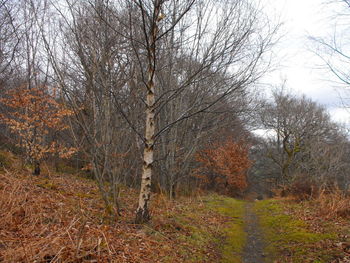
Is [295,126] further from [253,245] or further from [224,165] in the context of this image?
[253,245]

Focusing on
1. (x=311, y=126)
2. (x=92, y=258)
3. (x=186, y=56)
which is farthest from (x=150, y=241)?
(x=311, y=126)

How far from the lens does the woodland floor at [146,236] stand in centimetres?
271

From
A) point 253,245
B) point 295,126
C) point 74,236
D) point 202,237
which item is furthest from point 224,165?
point 74,236

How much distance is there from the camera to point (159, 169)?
9008mm

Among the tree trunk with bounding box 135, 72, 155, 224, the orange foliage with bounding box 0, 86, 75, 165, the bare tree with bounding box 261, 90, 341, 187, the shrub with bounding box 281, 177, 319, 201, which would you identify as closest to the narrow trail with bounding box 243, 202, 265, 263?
the tree trunk with bounding box 135, 72, 155, 224

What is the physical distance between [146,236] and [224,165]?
46.9 ft

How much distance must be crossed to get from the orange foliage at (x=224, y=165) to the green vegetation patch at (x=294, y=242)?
10.6 m

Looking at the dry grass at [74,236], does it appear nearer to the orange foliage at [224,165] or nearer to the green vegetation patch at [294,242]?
the green vegetation patch at [294,242]

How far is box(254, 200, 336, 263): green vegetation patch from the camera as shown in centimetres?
435

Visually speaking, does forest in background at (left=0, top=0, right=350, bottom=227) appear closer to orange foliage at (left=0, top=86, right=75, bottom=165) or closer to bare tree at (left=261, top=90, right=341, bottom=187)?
orange foliage at (left=0, top=86, right=75, bottom=165)

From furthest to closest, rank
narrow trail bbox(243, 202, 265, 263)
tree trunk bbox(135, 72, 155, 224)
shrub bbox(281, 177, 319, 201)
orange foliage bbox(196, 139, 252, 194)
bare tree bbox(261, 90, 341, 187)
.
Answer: bare tree bbox(261, 90, 341, 187) < orange foliage bbox(196, 139, 252, 194) < shrub bbox(281, 177, 319, 201) < narrow trail bbox(243, 202, 265, 263) < tree trunk bbox(135, 72, 155, 224)

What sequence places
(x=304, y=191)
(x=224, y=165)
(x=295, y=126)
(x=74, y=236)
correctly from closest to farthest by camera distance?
(x=74, y=236) < (x=304, y=191) < (x=224, y=165) < (x=295, y=126)

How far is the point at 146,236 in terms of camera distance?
4262mm

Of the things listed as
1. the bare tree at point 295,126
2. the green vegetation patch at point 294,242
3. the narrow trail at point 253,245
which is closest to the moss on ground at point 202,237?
the narrow trail at point 253,245
